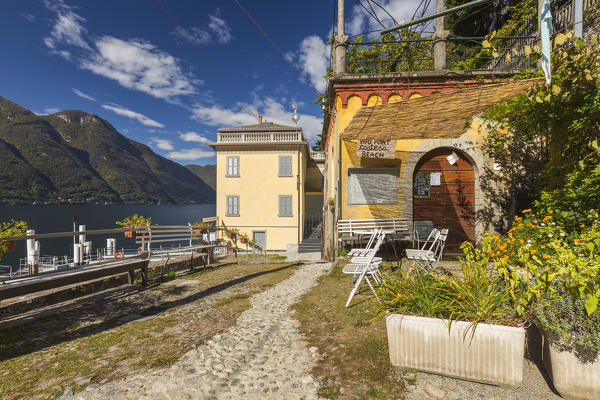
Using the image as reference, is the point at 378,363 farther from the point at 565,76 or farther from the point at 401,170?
the point at 401,170

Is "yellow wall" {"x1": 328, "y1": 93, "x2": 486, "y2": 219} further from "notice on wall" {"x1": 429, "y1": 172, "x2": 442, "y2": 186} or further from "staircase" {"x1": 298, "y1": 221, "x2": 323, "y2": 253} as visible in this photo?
"staircase" {"x1": 298, "y1": 221, "x2": 323, "y2": 253}

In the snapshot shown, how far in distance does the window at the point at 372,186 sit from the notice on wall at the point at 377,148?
0.47 m

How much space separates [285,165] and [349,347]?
1819 cm

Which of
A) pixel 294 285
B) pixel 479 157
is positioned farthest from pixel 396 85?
pixel 294 285

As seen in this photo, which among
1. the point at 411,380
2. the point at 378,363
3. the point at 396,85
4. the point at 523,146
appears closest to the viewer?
the point at 411,380

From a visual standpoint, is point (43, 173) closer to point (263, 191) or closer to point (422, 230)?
point (263, 191)

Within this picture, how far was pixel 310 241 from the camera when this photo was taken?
19.5 m

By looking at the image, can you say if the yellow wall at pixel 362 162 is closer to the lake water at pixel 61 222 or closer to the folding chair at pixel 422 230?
the folding chair at pixel 422 230

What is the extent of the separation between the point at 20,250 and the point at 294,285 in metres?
65.6

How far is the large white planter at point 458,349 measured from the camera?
222 centimetres

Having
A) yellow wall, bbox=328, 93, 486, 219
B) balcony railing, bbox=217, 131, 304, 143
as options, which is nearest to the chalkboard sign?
yellow wall, bbox=328, 93, 486, 219

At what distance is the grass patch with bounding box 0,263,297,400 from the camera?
263 cm

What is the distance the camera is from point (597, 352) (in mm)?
2002

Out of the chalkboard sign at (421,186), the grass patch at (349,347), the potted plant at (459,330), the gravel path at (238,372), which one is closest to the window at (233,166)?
the chalkboard sign at (421,186)
